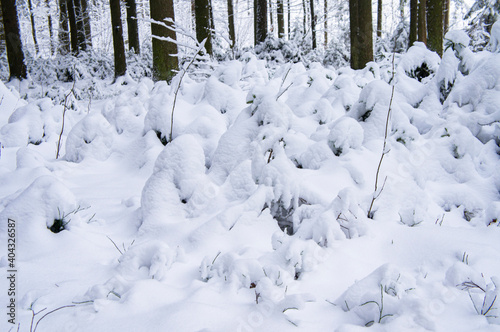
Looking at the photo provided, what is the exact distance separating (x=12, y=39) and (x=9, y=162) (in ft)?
26.6

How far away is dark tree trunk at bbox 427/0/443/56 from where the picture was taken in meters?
7.64

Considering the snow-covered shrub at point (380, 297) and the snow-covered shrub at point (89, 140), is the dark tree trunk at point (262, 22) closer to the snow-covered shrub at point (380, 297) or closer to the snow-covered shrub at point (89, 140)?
the snow-covered shrub at point (89, 140)

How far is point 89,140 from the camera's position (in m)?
3.79

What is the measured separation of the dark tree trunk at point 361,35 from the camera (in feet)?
24.5

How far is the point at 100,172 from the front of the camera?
351 cm

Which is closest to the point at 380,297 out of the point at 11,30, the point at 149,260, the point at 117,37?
the point at 149,260

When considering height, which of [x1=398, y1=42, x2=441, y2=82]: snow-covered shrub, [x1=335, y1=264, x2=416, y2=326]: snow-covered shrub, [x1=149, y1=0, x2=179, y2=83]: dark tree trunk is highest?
[x1=149, y1=0, x2=179, y2=83]: dark tree trunk

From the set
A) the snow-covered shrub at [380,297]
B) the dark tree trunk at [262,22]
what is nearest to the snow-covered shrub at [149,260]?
the snow-covered shrub at [380,297]

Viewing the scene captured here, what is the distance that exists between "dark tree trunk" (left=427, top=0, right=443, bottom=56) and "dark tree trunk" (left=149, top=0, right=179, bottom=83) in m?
6.01

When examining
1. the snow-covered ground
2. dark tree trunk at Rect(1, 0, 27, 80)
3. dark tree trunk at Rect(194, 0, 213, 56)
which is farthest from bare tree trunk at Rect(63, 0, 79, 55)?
the snow-covered ground

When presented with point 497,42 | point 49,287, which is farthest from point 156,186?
point 497,42

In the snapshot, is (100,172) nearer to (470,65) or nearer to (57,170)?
(57,170)

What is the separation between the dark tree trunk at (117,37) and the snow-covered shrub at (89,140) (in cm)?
828

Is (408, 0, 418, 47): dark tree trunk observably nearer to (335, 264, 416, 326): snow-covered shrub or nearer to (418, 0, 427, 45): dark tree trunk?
(418, 0, 427, 45): dark tree trunk
